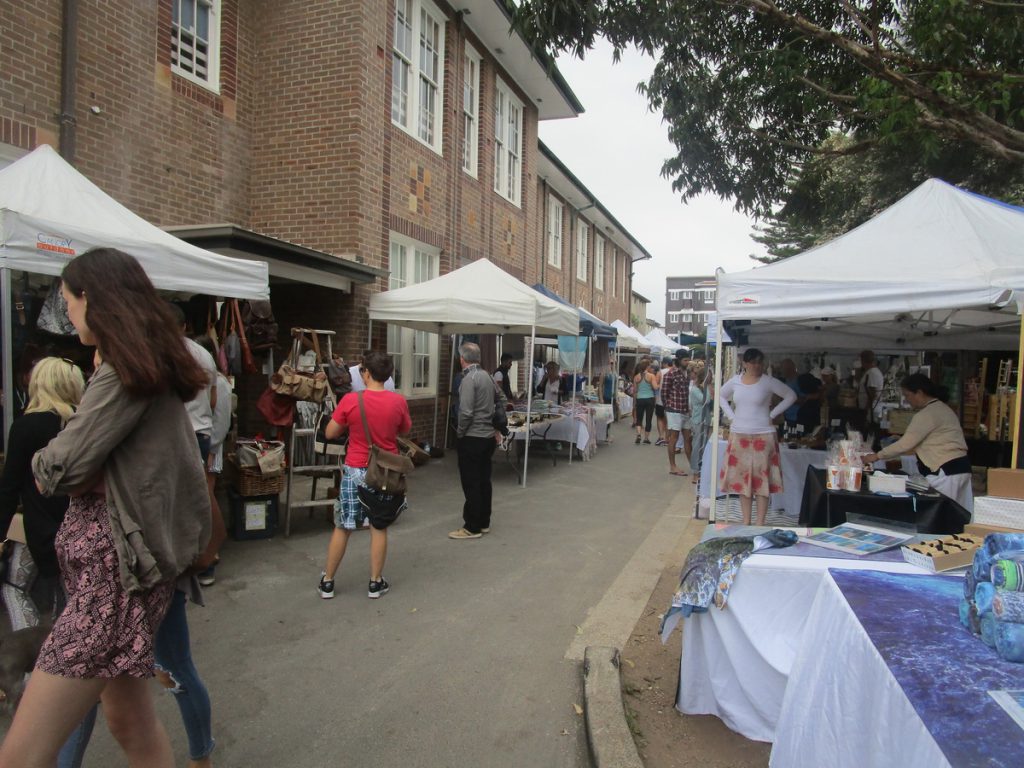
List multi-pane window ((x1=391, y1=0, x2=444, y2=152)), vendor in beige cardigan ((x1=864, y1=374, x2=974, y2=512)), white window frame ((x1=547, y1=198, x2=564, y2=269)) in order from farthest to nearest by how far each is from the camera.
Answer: white window frame ((x1=547, y1=198, x2=564, y2=269)) → multi-pane window ((x1=391, y1=0, x2=444, y2=152)) → vendor in beige cardigan ((x1=864, y1=374, x2=974, y2=512))

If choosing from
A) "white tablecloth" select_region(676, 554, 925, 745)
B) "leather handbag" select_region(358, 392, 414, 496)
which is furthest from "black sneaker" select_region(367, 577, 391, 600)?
"white tablecloth" select_region(676, 554, 925, 745)

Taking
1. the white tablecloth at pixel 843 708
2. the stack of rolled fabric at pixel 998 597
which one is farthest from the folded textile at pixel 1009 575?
the white tablecloth at pixel 843 708

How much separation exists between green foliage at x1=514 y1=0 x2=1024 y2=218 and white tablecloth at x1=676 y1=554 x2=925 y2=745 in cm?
528

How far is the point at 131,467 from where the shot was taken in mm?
1886

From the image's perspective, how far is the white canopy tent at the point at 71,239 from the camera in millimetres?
3910

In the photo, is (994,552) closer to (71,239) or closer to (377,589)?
(377,589)

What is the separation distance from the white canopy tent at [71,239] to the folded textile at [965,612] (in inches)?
180

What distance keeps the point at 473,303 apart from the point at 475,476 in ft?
8.98

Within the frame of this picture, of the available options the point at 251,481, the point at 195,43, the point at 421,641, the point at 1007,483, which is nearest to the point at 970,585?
the point at 1007,483

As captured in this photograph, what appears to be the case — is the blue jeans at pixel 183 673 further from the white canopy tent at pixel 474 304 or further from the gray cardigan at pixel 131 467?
the white canopy tent at pixel 474 304

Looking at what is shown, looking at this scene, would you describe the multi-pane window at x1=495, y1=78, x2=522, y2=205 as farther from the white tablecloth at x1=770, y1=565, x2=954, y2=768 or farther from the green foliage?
the white tablecloth at x1=770, y1=565, x2=954, y2=768

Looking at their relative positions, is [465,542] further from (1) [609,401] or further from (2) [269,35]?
(1) [609,401]

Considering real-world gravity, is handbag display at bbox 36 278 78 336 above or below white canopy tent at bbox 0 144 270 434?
below

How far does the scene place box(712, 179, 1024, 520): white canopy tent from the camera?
420 centimetres
